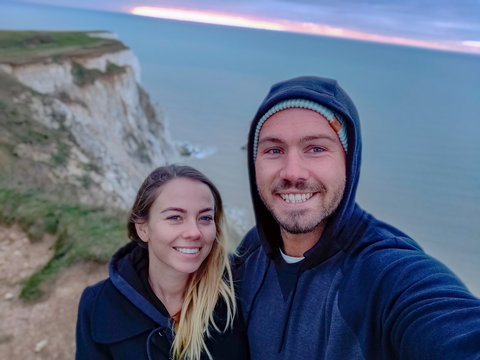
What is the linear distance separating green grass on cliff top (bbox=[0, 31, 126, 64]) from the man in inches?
989

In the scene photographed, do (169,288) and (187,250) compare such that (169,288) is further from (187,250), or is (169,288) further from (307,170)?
(307,170)

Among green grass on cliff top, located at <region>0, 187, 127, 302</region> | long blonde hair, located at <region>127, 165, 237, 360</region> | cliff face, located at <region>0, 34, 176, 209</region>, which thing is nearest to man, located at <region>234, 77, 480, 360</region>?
long blonde hair, located at <region>127, 165, 237, 360</region>

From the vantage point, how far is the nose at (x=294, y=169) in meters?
2.26

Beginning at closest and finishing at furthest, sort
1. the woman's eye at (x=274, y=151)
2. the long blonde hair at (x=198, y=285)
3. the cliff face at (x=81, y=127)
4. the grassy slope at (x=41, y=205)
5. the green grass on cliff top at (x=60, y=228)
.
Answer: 1. the woman's eye at (x=274, y=151)
2. the long blonde hair at (x=198, y=285)
3. the green grass on cliff top at (x=60, y=228)
4. the grassy slope at (x=41, y=205)
5. the cliff face at (x=81, y=127)

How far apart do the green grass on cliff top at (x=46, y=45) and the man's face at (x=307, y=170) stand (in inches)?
992

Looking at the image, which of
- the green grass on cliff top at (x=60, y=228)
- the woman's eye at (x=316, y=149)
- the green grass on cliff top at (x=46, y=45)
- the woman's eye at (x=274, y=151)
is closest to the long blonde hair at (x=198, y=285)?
the woman's eye at (x=274, y=151)

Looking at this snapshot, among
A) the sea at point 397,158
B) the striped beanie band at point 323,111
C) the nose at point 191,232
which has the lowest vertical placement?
the sea at point 397,158

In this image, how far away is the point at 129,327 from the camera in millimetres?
2520

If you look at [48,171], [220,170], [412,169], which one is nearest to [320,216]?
[48,171]

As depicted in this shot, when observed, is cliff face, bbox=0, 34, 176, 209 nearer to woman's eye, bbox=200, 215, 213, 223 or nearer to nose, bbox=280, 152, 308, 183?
woman's eye, bbox=200, 215, 213, 223

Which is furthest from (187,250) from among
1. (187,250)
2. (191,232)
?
(191,232)

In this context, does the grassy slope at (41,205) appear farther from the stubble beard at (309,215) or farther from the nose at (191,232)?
the stubble beard at (309,215)

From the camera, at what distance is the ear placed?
294cm

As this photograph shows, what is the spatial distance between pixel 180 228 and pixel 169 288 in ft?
1.49
